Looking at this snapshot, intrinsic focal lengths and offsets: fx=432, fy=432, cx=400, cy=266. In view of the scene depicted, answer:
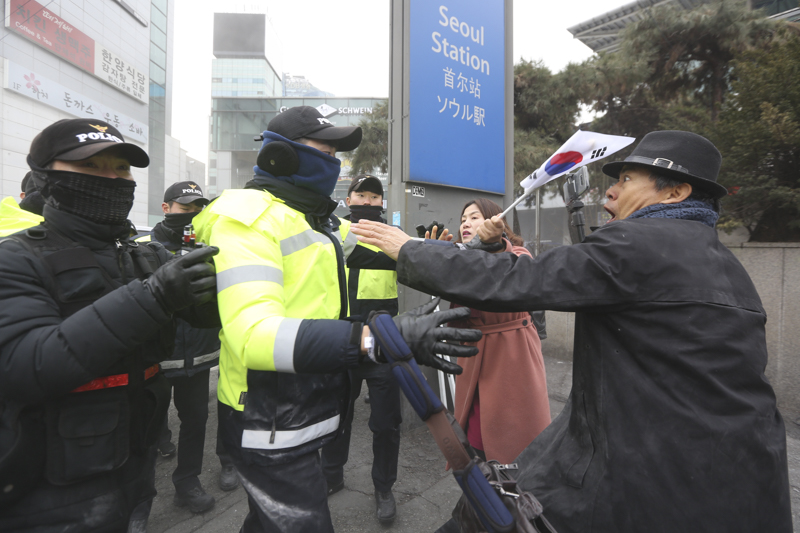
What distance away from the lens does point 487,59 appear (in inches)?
180

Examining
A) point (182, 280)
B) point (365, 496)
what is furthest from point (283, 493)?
point (365, 496)

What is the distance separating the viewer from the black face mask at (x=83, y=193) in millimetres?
1519

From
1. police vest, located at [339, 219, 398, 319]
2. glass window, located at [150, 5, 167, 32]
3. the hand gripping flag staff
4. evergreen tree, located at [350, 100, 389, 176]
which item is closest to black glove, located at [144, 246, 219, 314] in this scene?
the hand gripping flag staff

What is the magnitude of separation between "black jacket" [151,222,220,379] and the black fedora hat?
2.84 metres

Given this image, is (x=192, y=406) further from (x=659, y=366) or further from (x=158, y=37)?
(x=158, y=37)

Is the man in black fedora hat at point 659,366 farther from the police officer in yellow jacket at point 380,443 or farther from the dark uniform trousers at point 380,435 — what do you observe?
the dark uniform trousers at point 380,435

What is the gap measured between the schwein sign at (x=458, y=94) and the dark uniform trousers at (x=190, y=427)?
94.1 inches

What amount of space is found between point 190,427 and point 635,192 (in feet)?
9.92

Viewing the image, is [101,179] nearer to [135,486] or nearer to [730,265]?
[135,486]

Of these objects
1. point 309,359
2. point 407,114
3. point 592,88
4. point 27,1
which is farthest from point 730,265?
point 27,1

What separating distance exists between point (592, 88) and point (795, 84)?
6.28m

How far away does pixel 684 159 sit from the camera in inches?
60.9

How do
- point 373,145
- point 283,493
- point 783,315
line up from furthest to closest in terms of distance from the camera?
point 373,145 < point 783,315 < point 283,493

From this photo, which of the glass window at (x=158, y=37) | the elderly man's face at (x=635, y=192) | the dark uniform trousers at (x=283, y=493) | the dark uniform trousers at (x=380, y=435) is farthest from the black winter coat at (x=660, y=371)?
the glass window at (x=158, y=37)
